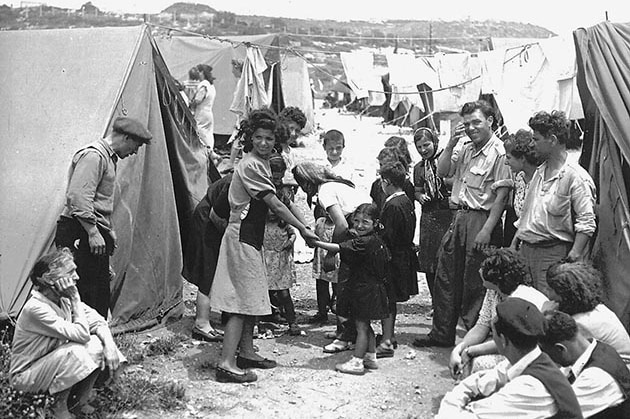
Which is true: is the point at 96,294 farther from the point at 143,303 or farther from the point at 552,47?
the point at 552,47

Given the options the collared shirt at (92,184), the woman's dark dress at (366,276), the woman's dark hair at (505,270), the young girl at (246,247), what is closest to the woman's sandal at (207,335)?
the young girl at (246,247)

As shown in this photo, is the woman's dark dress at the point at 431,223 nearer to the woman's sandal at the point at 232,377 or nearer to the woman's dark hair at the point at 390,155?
the woman's dark hair at the point at 390,155

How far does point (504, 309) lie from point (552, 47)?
793 centimetres

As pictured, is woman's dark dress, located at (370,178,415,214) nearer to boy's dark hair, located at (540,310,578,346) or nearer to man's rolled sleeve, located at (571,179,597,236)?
man's rolled sleeve, located at (571,179,597,236)

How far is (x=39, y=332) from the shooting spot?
400 centimetres

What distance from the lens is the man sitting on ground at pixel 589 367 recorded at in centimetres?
357

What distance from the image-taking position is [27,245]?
5414 mm

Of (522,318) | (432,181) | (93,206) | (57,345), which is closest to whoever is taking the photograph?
(522,318)

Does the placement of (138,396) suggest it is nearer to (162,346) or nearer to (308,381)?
(162,346)

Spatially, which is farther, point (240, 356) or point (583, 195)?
point (240, 356)

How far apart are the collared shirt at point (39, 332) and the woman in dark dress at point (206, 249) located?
5.61ft

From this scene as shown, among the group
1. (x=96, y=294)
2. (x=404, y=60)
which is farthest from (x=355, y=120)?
(x=96, y=294)

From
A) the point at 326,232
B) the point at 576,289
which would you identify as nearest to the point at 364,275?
the point at 326,232

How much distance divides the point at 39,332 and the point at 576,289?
2851 millimetres
